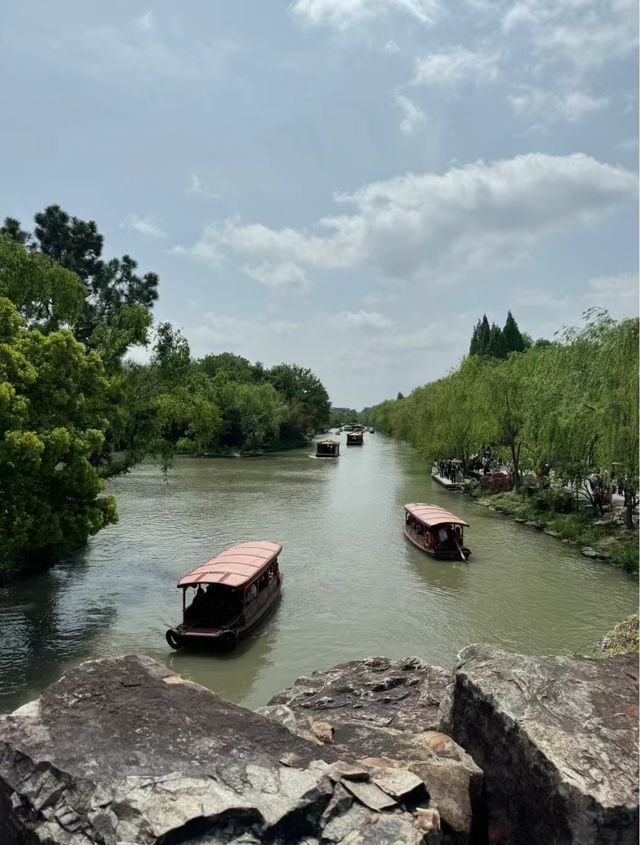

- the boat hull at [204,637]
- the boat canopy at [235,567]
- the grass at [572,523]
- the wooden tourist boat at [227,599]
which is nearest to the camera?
the boat hull at [204,637]

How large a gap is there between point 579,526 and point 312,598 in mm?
13523

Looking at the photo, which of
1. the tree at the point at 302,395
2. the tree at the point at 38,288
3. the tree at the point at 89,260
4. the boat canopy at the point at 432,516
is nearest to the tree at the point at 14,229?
the tree at the point at 89,260

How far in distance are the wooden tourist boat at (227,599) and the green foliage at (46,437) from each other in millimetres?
3146

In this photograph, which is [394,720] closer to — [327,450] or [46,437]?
[46,437]

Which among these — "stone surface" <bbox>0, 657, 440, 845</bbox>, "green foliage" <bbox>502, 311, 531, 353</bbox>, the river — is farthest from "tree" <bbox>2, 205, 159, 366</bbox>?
"green foliage" <bbox>502, 311, 531, 353</bbox>

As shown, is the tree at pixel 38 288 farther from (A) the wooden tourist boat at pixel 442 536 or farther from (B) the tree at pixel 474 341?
(B) the tree at pixel 474 341

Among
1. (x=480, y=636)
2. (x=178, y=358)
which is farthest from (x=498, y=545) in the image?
(x=178, y=358)

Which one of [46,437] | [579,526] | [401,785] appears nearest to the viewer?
[401,785]

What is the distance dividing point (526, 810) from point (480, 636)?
11.7 m

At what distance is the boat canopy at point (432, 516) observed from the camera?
2378 centimetres

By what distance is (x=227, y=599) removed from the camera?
17031 millimetres

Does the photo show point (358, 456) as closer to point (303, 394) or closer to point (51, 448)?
point (303, 394)

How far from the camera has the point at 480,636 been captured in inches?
648

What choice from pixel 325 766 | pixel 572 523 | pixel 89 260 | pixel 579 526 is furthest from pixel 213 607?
pixel 89 260
